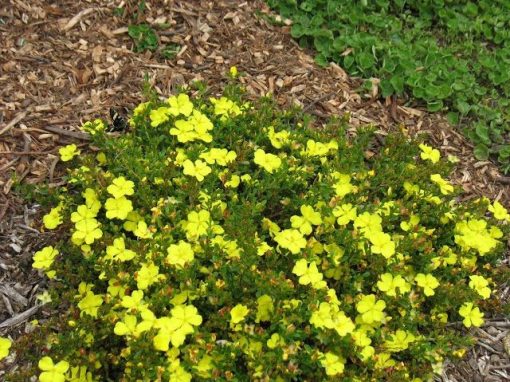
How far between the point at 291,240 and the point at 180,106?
3.62 ft

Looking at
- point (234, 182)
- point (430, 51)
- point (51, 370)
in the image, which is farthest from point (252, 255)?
point (430, 51)

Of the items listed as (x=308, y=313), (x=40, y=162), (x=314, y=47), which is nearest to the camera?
(x=308, y=313)

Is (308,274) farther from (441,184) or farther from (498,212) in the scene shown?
(498,212)

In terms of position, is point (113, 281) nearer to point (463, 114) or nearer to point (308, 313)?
point (308, 313)

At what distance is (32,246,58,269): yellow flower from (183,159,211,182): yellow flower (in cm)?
78

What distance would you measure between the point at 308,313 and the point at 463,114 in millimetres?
2346

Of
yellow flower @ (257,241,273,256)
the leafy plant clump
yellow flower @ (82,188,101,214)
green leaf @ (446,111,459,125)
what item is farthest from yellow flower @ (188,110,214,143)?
green leaf @ (446,111,459,125)

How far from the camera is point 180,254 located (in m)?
3.01

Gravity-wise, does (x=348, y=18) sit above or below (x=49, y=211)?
above

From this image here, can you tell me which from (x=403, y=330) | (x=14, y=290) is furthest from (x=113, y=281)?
(x=403, y=330)

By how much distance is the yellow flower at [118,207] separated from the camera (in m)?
3.20

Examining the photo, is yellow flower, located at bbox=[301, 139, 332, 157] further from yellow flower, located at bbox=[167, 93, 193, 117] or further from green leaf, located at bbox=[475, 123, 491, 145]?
green leaf, located at bbox=[475, 123, 491, 145]

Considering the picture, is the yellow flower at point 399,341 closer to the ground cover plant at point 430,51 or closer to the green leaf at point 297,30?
the ground cover plant at point 430,51

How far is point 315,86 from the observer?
14.7ft
